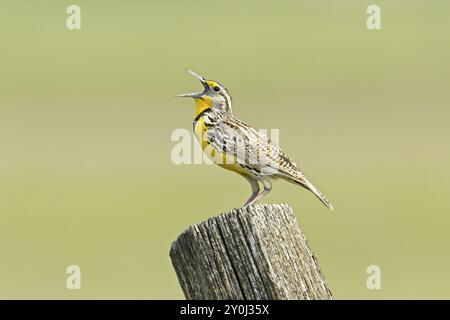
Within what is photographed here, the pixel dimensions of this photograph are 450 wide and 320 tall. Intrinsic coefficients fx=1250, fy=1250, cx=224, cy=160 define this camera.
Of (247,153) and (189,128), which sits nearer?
(247,153)

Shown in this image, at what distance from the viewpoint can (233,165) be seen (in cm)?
581

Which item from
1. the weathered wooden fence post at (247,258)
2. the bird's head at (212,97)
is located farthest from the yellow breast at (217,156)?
the weathered wooden fence post at (247,258)

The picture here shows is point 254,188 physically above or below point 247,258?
above

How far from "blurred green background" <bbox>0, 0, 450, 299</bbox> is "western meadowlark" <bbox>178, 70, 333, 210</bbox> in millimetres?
2740

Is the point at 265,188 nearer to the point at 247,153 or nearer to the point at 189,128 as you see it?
the point at 247,153

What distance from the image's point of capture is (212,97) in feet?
20.4

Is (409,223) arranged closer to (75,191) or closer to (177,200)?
(177,200)

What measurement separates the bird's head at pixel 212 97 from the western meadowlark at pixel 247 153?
0.39ft

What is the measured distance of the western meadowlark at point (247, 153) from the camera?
577 centimetres

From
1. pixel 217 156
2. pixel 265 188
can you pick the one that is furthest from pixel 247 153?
pixel 265 188

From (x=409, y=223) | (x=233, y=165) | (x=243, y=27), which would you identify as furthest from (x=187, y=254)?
(x=243, y=27)

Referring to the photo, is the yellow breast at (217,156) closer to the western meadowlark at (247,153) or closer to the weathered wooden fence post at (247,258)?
the western meadowlark at (247,153)

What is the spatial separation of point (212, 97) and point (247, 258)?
2.66m

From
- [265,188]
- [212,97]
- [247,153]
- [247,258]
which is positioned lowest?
[247,258]
